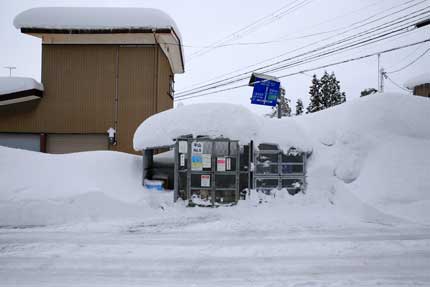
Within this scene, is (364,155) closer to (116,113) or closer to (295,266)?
(295,266)

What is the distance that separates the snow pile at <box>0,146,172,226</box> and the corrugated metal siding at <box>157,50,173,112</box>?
7012 millimetres

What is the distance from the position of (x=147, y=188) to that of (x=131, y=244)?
13.8 feet

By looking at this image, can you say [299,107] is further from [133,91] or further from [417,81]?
[133,91]

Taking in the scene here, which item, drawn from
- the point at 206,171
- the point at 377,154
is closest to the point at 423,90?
the point at 377,154

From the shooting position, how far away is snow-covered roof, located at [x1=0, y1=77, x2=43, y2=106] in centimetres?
1552

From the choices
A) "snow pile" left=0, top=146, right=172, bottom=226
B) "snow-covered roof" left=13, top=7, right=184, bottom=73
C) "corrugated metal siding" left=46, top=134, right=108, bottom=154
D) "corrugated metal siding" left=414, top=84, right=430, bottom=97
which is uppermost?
"snow-covered roof" left=13, top=7, right=184, bottom=73

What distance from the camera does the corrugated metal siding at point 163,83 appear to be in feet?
55.3

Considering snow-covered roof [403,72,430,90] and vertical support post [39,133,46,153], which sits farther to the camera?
snow-covered roof [403,72,430,90]

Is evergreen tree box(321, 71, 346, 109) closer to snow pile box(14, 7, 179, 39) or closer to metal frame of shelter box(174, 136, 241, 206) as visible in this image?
snow pile box(14, 7, 179, 39)

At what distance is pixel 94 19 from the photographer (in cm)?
1598

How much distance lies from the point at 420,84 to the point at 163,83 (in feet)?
69.1

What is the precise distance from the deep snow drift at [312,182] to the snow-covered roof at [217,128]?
0.12 m

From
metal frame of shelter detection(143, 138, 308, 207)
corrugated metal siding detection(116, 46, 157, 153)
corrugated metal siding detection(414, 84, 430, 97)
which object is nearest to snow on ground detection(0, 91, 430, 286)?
metal frame of shelter detection(143, 138, 308, 207)

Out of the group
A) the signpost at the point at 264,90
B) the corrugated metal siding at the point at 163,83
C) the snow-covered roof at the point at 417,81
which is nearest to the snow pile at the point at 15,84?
the corrugated metal siding at the point at 163,83
